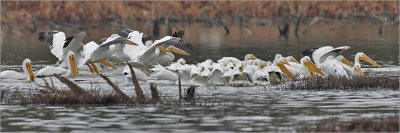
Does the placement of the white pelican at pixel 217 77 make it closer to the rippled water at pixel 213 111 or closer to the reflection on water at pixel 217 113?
the rippled water at pixel 213 111

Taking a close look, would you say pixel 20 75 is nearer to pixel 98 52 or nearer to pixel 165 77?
pixel 98 52

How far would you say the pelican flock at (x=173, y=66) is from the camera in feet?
42.9

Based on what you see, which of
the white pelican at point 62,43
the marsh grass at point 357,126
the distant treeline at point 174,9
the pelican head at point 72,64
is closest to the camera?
the marsh grass at point 357,126

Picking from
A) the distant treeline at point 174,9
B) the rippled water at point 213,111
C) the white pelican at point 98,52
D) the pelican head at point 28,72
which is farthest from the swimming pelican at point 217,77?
the distant treeline at point 174,9

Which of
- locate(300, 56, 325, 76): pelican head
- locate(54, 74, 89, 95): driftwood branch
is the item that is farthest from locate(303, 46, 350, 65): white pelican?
locate(54, 74, 89, 95): driftwood branch

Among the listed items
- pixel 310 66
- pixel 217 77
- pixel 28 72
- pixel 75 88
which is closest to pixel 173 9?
pixel 28 72

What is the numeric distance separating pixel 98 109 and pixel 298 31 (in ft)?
82.1

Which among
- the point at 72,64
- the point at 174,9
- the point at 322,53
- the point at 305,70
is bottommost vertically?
the point at 305,70

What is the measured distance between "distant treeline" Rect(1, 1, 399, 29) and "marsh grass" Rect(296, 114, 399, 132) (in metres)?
30.4

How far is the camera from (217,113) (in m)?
9.75

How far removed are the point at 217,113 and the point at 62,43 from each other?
7.40m

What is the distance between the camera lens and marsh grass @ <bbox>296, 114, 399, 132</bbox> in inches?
328

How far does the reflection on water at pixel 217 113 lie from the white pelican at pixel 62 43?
487 centimetres

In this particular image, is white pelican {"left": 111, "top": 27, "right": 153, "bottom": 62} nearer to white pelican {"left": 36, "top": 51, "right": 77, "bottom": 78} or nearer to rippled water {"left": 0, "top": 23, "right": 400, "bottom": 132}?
white pelican {"left": 36, "top": 51, "right": 77, "bottom": 78}
